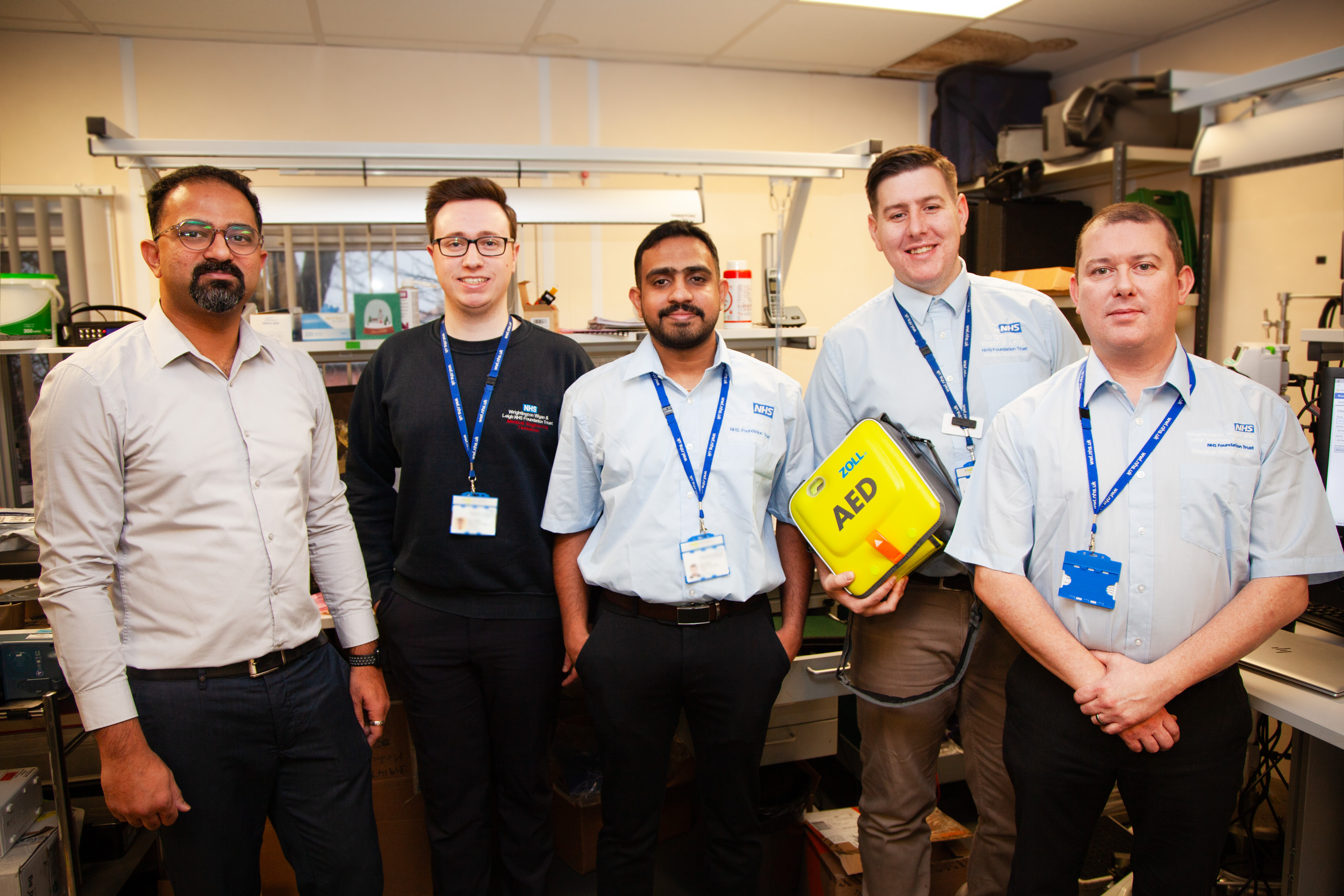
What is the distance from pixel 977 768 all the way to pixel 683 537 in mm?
874

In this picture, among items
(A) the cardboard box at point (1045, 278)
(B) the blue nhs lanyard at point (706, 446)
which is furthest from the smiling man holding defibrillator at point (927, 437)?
(A) the cardboard box at point (1045, 278)

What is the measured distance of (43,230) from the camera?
3.43 metres

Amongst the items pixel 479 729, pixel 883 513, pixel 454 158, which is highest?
pixel 454 158

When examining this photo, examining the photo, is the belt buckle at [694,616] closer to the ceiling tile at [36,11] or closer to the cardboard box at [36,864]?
the cardboard box at [36,864]

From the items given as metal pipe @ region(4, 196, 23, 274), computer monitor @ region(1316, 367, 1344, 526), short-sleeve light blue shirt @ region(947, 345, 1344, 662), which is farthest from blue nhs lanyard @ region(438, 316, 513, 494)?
metal pipe @ region(4, 196, 23, 274)

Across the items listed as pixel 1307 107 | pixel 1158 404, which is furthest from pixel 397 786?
pixel 1307 107

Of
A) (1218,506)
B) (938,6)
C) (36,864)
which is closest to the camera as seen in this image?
(1218,506)

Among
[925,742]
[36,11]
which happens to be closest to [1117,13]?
[925,742]

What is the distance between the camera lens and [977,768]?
5.89ft

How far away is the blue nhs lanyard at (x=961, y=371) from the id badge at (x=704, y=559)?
0.59 m

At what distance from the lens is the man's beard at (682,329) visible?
1784mm

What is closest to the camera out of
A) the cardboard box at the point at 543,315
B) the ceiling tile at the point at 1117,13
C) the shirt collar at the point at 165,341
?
the shirt collar at the point at 165,341

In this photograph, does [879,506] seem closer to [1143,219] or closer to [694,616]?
[694,616]

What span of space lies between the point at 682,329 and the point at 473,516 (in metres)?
0.64
